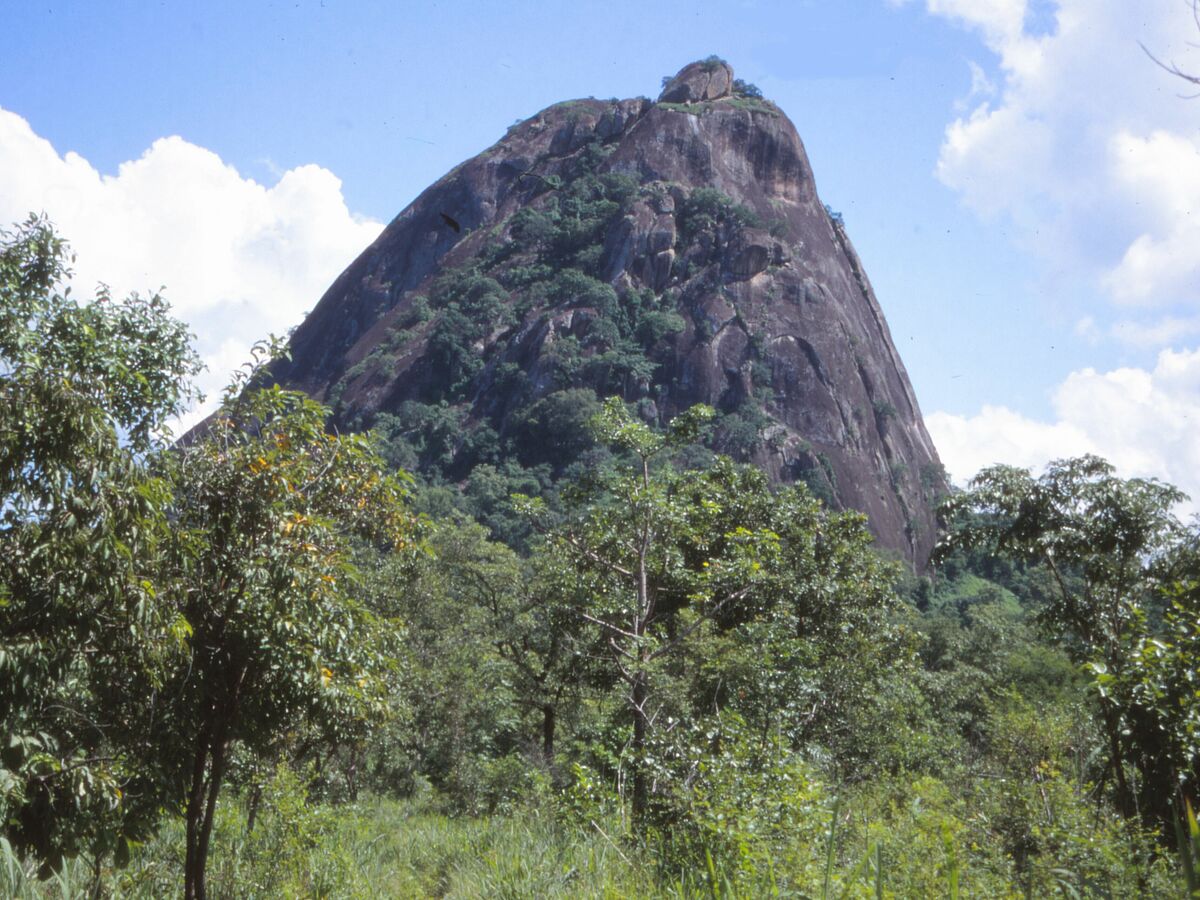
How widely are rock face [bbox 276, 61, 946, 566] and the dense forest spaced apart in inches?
2293

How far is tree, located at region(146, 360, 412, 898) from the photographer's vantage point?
5.19 metres

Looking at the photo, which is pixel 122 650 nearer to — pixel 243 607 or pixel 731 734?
pixel 243 607

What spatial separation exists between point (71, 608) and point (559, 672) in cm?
1214

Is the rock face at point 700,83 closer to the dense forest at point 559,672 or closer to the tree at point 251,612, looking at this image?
the dense forest at point 559,672

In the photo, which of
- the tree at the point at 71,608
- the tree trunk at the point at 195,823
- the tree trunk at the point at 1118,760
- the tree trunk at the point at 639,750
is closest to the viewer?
the tree at the point at 71,608

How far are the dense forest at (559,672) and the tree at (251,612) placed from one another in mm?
24

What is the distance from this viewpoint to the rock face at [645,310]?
3029 inches

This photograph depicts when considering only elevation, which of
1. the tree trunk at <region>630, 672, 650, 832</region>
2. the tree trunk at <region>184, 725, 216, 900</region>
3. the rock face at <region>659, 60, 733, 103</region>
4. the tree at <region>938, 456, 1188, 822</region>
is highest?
the rock face at <region>659, 60, 733, 103</region>

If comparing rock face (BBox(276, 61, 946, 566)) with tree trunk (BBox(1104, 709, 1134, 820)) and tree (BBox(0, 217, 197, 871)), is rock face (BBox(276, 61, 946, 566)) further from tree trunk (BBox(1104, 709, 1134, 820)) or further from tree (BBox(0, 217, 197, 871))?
tree (BBox(0, 217, 197, 871))

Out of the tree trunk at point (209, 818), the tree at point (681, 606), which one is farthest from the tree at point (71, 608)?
the tree at point (681, 606)

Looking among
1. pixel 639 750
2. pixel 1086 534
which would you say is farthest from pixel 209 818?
pixel 1086 534

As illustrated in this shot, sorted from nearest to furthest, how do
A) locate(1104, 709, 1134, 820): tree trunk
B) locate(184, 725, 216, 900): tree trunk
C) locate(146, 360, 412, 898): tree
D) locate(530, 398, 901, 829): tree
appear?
locate(146, 360, 412, 898): tree, locate(184, 725, 216, 900): tree trunk, locate(1104, 709, 1134, 820): tree trunk, locate(530, 398, 901, 829): tree

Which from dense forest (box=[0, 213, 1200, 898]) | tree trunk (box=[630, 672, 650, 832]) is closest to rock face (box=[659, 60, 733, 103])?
A: dense forest (box=[0, 213, 1200, 898])

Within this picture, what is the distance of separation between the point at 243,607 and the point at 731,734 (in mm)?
3766
